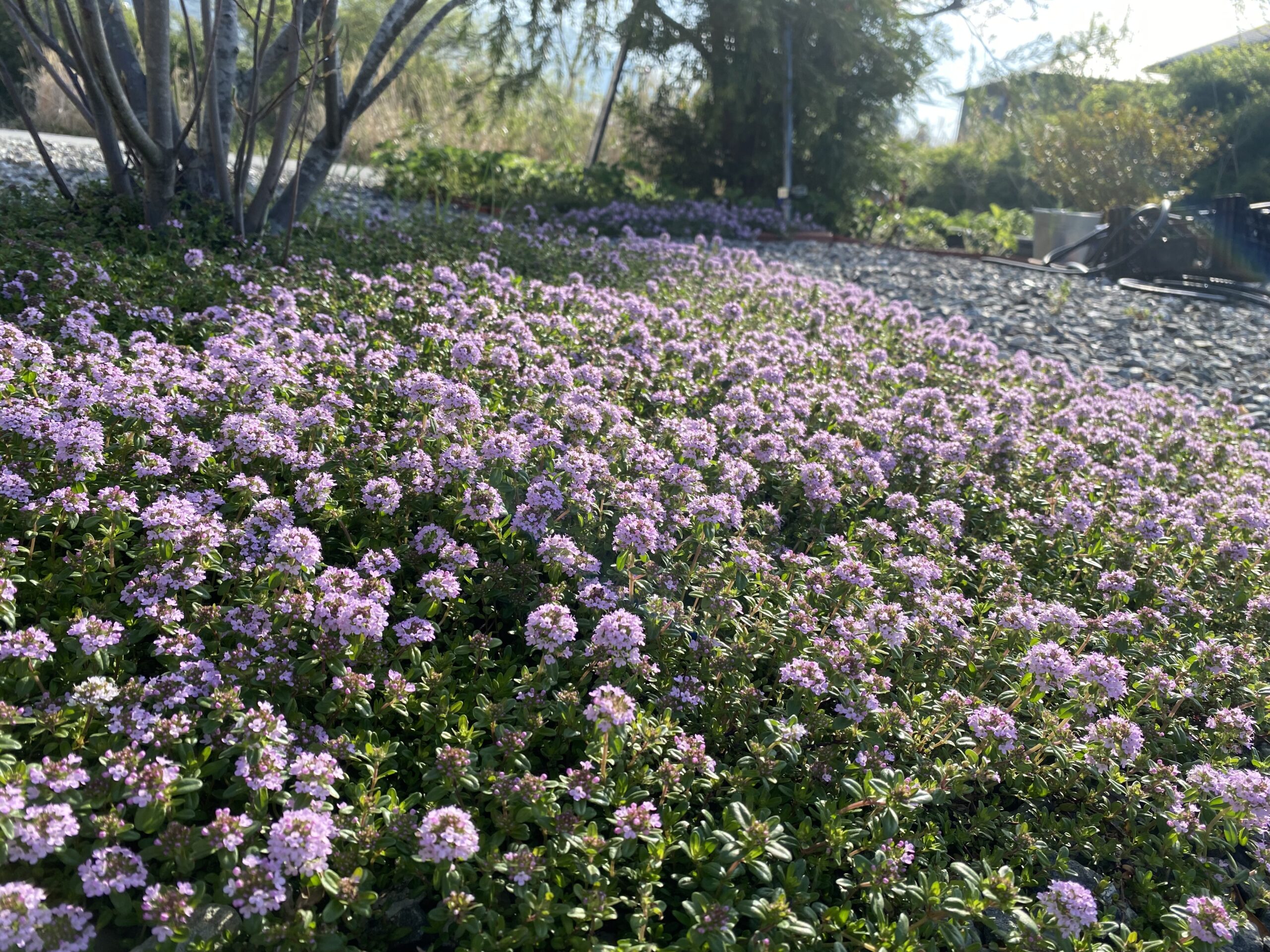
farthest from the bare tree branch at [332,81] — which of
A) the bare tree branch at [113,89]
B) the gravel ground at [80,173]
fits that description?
the gravel ground at [80,173]

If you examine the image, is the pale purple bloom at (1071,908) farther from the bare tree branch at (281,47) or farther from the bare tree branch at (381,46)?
the bare tree branch at (381,46)

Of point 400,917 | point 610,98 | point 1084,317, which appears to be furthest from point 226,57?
point 610,98

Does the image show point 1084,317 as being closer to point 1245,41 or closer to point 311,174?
point 311,174

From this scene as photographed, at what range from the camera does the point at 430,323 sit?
4855mm

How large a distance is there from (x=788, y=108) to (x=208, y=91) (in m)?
11.1

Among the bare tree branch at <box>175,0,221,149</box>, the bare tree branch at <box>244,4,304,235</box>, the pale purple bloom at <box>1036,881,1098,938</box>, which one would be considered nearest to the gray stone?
the pale purple bloom at <box>1036,881,1098,938</box>

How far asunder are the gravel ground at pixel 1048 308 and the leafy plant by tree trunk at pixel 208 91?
1153 millimetres

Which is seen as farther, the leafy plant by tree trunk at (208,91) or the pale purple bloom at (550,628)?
the leafy plant by tree trunk at (208,91)

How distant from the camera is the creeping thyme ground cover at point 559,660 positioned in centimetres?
212

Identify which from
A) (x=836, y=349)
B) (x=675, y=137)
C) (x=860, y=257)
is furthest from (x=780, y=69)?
(x=836, y=349)

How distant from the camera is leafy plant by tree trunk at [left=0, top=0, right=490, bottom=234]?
519 cm

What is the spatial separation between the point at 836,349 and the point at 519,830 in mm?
4930

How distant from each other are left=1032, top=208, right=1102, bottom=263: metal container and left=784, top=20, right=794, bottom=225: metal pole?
5260 mm

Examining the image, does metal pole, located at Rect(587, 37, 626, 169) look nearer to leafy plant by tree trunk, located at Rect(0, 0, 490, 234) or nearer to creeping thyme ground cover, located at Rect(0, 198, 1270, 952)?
leafy plant by tree trunk, located at Rect(0, 0, 490, 234)
